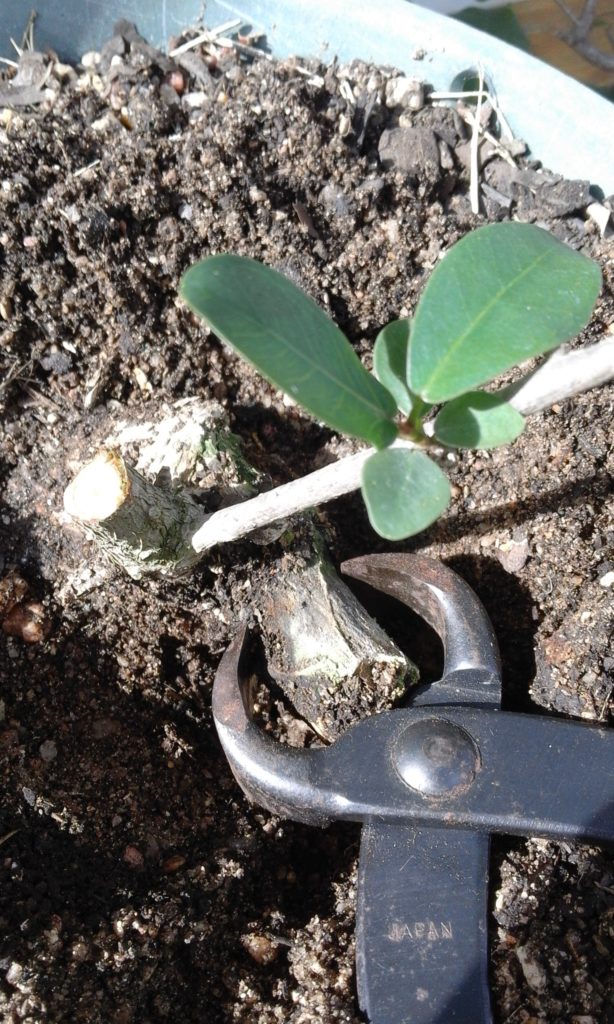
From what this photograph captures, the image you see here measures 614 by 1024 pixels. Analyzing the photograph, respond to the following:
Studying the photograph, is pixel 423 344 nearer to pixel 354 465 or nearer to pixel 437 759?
pixel 354 465

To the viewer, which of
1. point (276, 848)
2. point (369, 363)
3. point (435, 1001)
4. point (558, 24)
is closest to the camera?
point (435, 1001)

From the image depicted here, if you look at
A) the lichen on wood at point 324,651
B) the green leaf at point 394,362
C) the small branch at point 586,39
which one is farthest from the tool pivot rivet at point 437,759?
the small branch at point 586,39

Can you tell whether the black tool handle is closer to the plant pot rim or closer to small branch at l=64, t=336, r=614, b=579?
small branch at l=64, t=336, r=614, b=579

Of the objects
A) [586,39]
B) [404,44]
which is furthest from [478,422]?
[586,39]

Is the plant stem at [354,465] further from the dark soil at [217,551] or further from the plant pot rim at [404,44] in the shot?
the plant pot rim at [404,44]

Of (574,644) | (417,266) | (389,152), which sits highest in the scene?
(389,152)

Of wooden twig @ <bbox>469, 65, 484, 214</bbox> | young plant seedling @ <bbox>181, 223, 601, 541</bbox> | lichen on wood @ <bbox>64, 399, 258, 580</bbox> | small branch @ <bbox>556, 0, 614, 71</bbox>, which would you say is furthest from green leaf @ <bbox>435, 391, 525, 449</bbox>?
small branch @ <bbox>556, 0, 614, 71</bbox>

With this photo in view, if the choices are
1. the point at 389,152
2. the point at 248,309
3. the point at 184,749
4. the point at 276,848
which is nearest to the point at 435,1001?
the point at 276,848

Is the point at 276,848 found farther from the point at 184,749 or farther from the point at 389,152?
the point at 389,152
